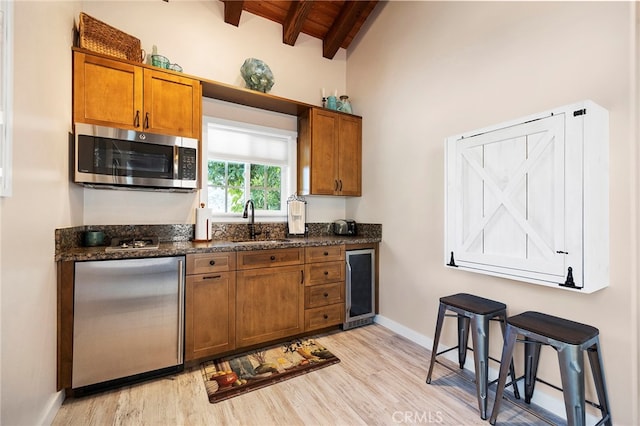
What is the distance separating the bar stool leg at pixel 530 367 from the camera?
1.83 metres

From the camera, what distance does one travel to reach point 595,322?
5.36ft

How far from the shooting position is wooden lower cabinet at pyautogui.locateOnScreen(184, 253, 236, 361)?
2215mm

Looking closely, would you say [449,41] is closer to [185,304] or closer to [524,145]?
[524,145]

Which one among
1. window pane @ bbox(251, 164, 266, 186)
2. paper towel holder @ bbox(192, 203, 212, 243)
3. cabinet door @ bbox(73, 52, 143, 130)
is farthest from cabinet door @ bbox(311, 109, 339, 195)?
cabinet door @ bbox(73, 52, 143, 130)

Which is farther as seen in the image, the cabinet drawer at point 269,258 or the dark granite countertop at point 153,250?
the cabinet drawer at point 269,258

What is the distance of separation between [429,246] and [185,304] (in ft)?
7.31

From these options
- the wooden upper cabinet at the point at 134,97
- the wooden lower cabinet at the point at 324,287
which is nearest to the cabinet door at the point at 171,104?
the wooden upper cabinet at the point at 134,97

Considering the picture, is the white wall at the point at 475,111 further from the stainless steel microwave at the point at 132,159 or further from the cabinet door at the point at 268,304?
the stainless steel microwave at the point at 132,159

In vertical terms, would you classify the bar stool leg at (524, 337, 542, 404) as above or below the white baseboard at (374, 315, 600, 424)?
above

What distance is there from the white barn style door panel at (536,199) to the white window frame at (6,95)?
262cm

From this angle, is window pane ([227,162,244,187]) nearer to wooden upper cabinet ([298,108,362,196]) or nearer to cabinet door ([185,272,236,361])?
wooden upper cabinet ([298,108,362,196])

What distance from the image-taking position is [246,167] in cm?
331

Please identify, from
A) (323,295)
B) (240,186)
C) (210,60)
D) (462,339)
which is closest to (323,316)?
(323,295)

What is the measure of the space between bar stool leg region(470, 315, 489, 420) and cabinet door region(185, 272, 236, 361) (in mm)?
1879
